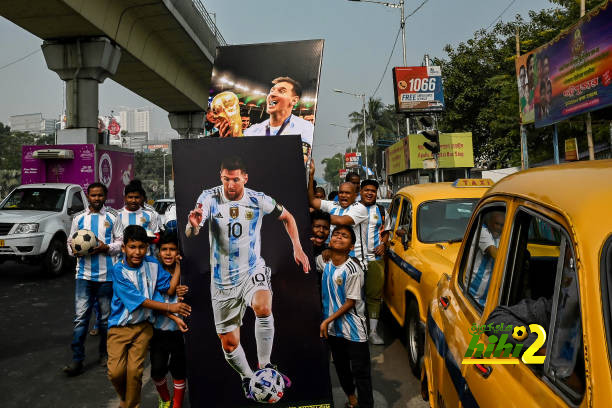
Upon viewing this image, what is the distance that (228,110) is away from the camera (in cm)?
473

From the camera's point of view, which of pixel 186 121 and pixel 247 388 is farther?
pixel 186 121

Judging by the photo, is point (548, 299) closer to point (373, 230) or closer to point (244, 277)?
point (244, 277)

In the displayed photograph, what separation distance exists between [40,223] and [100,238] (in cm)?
615

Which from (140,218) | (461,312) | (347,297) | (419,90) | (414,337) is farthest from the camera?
(419,90)

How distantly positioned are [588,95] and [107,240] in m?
13.8

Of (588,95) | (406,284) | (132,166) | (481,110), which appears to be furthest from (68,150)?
(481,110)

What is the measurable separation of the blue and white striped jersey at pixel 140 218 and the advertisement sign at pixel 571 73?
12338 mm

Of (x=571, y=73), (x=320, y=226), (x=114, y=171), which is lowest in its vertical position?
(x=320, y=226)

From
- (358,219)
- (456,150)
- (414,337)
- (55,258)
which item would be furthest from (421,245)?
(456,150)

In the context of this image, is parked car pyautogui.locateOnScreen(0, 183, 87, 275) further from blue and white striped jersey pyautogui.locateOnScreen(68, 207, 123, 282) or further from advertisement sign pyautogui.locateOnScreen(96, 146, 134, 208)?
blue and white striped jersey pyautogui.locateOnScreen(68, 207, 123, 282)

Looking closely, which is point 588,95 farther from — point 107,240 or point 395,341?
point 107,240

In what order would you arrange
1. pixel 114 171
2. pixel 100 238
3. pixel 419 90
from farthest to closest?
pixel 419 90
pixel 114 171
pixel 100 238

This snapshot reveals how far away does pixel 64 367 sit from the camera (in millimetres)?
5023

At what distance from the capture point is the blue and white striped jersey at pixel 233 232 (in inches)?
117
